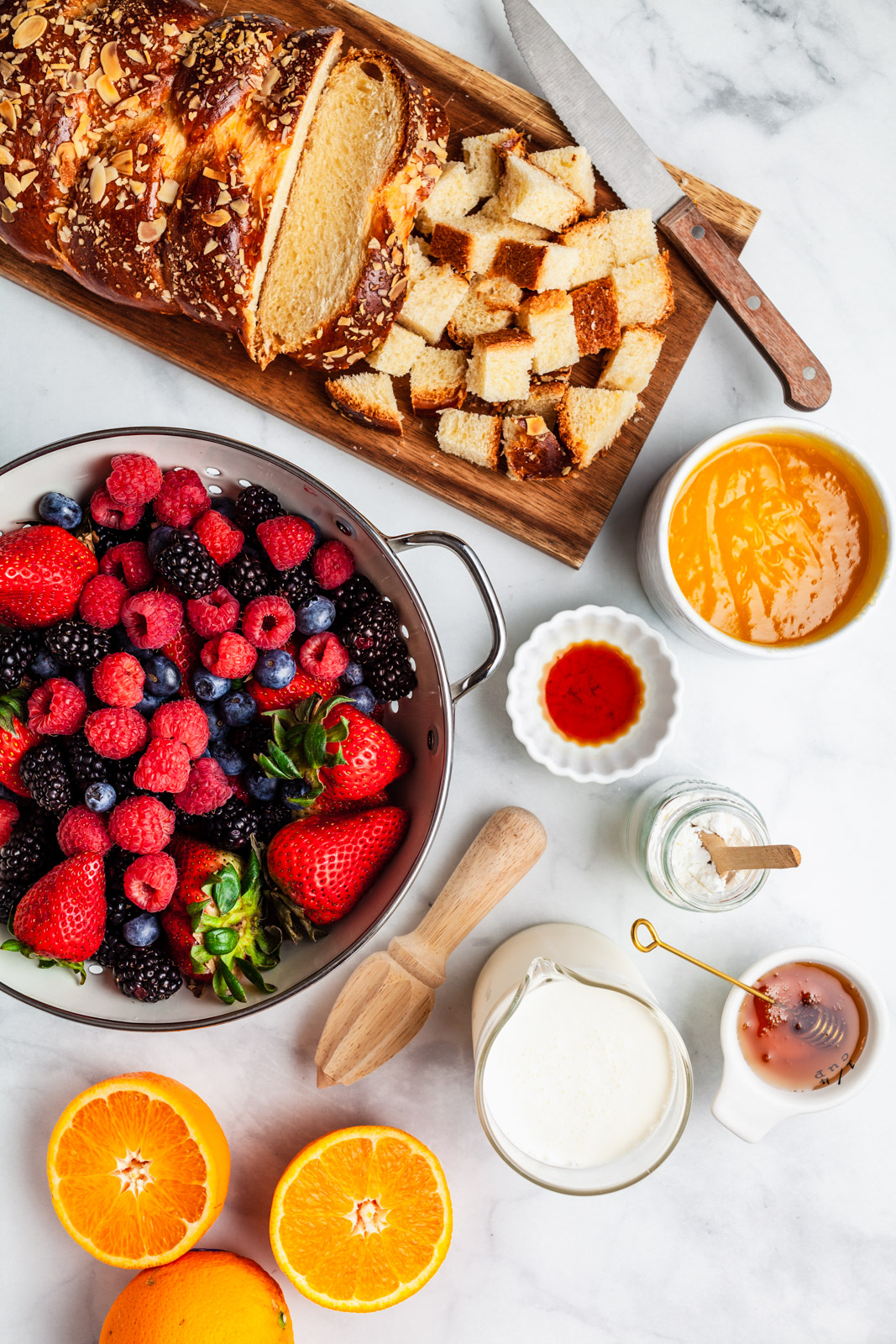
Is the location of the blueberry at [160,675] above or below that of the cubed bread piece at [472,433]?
below

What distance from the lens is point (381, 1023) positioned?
1.44m

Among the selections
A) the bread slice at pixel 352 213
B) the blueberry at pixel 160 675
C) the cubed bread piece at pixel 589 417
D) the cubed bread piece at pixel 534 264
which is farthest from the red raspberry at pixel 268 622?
the cubed bread piece at pixel 534 264

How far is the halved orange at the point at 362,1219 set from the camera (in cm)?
138

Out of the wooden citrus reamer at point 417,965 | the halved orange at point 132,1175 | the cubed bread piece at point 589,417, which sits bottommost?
the halved orange at point 132,1175

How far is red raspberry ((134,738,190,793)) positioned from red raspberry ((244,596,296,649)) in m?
0.18

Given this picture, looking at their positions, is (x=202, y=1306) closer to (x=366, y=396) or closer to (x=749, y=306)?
(x=366, y=396)

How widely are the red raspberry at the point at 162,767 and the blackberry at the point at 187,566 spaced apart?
0.21 m

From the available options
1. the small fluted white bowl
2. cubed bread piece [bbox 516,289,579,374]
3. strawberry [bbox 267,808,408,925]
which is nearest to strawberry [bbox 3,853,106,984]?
strawberry [bbox 267,808,408,925]

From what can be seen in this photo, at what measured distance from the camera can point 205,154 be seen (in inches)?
49.3

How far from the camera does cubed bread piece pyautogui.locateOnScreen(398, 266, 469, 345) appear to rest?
1.37 metres

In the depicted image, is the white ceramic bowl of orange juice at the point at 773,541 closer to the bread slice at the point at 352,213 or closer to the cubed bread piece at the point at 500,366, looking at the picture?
the cubed bread piece at the point at 500,366

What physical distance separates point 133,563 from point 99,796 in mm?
339

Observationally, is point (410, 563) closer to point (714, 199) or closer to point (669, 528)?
point (669, 528)

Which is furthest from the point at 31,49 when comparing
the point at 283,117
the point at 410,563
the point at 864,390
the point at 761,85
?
the point at 864,390
